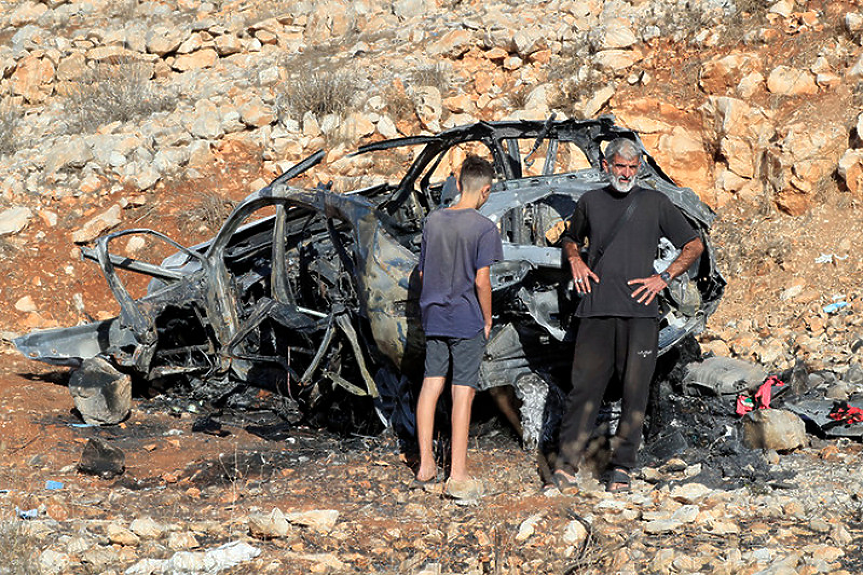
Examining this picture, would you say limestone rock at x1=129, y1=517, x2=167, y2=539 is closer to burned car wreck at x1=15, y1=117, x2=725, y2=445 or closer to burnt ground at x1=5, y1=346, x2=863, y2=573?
burnt ground at x1=5, y1=346, x2=863, y2=573

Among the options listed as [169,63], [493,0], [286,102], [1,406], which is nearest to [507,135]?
[1,406]

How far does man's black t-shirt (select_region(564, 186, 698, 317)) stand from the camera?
198 inches

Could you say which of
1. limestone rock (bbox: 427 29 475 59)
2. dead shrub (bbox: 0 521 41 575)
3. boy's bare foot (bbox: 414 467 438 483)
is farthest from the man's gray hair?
limestone rock (bbox: 427 29 475 59)

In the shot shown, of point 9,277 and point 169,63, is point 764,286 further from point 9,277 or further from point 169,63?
point 169,63

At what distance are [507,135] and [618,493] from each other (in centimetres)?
245

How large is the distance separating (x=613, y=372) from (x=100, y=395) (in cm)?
364

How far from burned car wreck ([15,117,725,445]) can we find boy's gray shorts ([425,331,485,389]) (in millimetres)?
378

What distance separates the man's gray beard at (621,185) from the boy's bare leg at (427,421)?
4.33ft

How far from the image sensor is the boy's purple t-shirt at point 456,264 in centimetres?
507

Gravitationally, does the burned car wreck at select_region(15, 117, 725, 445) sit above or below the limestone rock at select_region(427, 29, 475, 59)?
below

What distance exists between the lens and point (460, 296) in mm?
5117

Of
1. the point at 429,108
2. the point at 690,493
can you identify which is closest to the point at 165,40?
the point at 429,108

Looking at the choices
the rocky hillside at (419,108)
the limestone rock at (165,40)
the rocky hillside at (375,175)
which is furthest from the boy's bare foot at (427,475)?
the limestone rock at (165,40)

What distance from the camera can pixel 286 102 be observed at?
1299cm
